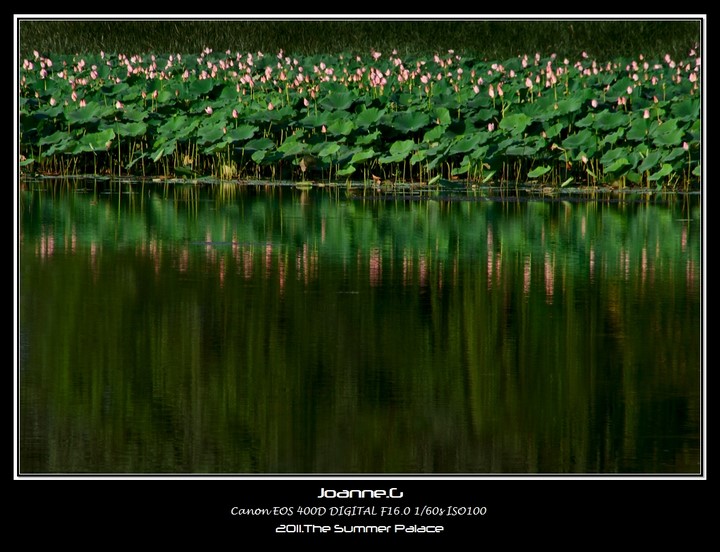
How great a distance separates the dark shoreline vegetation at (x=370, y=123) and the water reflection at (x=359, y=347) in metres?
2.87

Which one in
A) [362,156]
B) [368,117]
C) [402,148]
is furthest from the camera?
[368,117]

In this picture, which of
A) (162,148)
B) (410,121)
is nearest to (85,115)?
(162,148)

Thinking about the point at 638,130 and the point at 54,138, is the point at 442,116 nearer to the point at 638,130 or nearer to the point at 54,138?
the point at 638,130

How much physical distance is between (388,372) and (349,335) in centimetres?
59

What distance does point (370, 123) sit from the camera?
13031mm

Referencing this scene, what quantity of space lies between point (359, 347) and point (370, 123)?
7.41 m

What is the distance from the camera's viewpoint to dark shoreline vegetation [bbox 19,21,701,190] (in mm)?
12297

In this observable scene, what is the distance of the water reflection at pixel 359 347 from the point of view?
4.66 meters

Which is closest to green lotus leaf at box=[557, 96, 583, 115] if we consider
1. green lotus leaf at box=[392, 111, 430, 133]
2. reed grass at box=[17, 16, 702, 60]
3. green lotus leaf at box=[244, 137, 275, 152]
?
green lotus leaf at box=[392, 111, 430, 133]

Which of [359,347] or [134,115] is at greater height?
[134,115]

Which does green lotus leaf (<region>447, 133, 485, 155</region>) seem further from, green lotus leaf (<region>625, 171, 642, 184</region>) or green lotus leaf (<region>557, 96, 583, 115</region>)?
green lotus leaf (<region>625, 171, 642, 184</region>)

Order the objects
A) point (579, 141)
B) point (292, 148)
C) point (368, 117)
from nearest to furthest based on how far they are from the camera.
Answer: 1. point (579, 141)
2. point (292, 148)
3. point (368, 117)

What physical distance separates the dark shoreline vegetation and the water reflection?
2.87m

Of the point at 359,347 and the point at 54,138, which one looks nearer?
the point at 359,347
